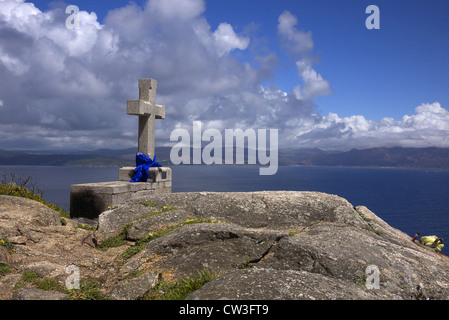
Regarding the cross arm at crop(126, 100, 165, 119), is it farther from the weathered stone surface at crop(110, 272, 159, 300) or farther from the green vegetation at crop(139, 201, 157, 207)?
the weathered stone surface at crop(110, 272, 159, 300)

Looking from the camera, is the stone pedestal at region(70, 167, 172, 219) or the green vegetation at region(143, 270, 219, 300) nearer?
the green vegetation at region(143, 270, 219, 300)

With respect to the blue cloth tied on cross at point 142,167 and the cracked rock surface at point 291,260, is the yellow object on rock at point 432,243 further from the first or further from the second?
the blue cloth tied on cross at point 142,167

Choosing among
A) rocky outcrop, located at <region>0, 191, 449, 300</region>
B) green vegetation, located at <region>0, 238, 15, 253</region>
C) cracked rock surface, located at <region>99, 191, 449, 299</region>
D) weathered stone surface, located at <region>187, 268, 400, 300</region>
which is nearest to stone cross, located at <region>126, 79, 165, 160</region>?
rocky outcrop, located at <region>0, 191, 449, 300</region>

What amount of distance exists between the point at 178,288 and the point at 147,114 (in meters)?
10.3

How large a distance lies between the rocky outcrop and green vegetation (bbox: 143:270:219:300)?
153 mm

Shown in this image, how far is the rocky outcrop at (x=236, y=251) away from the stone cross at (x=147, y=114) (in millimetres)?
5339

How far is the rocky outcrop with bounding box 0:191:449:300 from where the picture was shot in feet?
15.9

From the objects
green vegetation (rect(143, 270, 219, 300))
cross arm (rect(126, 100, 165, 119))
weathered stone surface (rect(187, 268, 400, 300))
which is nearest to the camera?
weathered stone surface (rect(187, 268, 400, 300))

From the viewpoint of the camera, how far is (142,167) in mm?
13578

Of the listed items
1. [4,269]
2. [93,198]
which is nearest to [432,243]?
[93,198]

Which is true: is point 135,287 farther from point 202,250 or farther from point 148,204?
point 148,204

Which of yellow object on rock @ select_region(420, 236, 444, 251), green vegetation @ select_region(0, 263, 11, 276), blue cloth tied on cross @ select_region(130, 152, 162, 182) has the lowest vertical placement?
yellow object on rock @ select_region(420, 236, 444, 251)

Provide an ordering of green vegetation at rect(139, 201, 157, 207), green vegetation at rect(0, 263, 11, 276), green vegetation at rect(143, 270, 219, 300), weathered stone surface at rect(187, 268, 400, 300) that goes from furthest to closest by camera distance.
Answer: green vegetation at rect(139, 201, 157, 207), green vegetation at rect(0, 263, 11, 276), green vegetation at rect(143, 270, 219, 300), weathered stone surface at rect(187, 268, 400, 300)
